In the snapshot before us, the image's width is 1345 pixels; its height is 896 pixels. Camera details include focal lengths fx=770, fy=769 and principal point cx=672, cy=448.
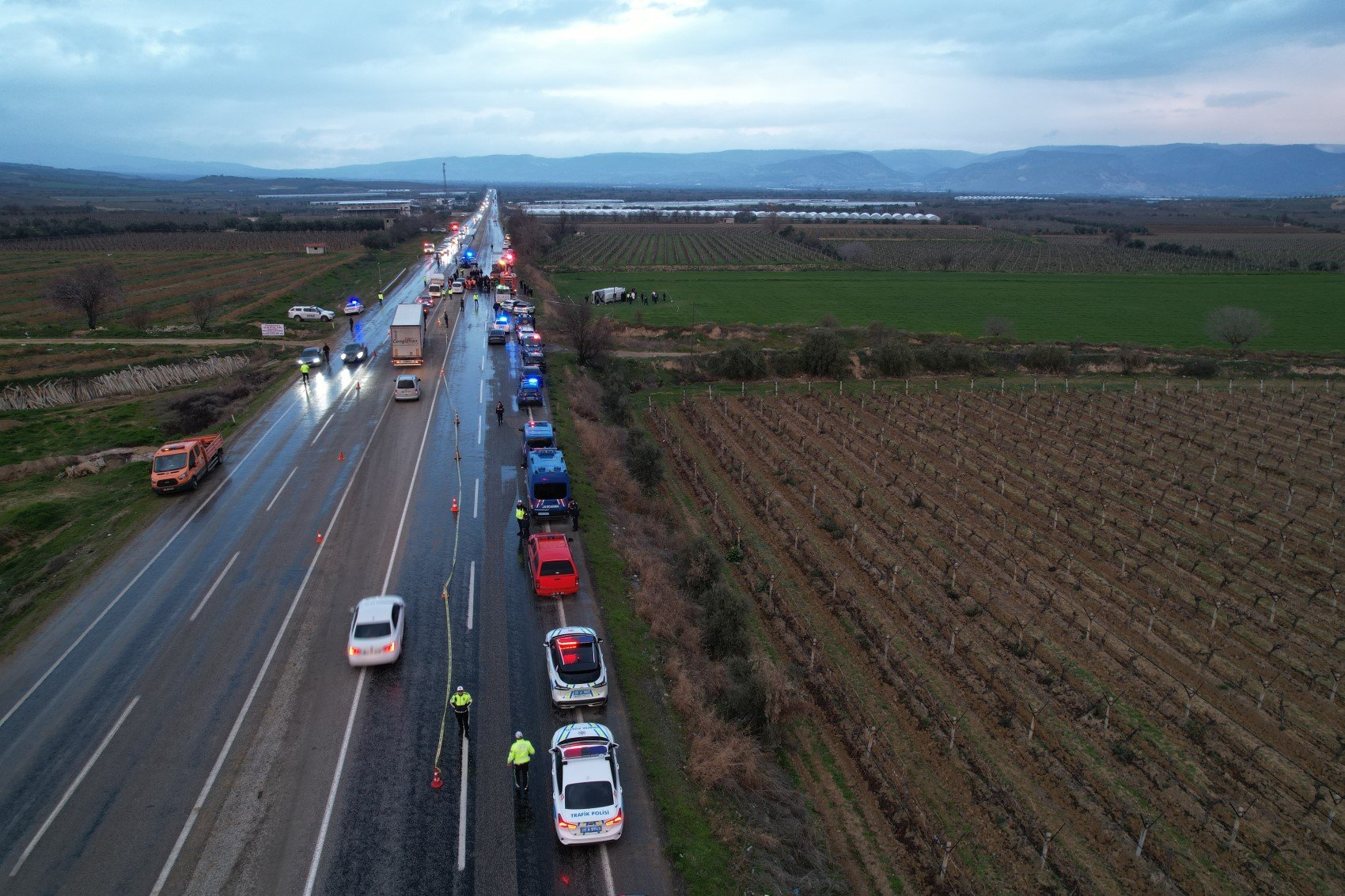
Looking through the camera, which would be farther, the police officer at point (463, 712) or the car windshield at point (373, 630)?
the car windshield at point (373, 630)

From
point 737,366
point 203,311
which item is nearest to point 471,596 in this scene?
point 737,366

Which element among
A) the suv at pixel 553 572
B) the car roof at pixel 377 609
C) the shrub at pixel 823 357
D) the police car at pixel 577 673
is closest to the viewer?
the police car at pixel 577 673

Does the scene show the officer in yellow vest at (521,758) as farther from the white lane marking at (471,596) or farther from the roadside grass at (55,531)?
the roadside grass at (55,531)

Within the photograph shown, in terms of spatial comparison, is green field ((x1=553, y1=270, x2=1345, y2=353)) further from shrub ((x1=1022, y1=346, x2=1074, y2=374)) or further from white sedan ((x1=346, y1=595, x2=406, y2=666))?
white sedan ((x1=346, y1=595, x2=406, y2=666))

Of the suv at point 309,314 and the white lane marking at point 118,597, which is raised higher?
the suv at point 309,314

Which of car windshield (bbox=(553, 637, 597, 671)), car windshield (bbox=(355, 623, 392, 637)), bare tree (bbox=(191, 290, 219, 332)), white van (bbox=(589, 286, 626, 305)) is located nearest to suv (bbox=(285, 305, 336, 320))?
bare tree (bbox=(191, 290, 219, 332))

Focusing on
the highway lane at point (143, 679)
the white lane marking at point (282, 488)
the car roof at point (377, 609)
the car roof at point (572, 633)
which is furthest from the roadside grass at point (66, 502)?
the car roof at point (572, 633)

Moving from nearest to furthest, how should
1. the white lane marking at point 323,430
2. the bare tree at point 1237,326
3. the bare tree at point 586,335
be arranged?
the white lane marking at point 323,430, the bare tree at point 586,335, the bare tree at point 1237,326

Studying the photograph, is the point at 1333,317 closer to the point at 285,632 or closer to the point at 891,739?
the point at 891,739
